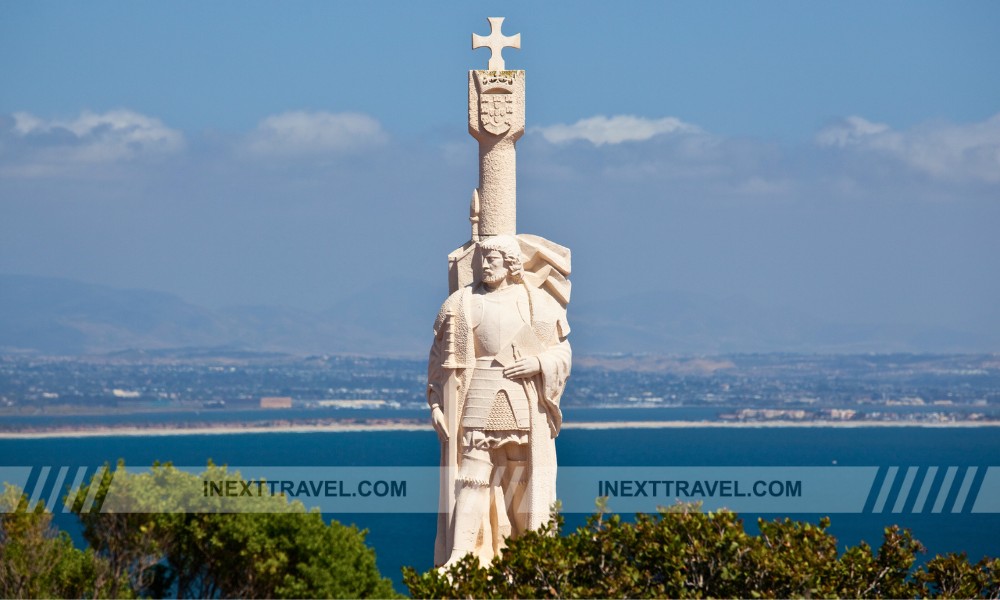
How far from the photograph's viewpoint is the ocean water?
62594mm

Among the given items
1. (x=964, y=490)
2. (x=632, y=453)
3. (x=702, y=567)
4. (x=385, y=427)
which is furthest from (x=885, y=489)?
(x=385, y=427)

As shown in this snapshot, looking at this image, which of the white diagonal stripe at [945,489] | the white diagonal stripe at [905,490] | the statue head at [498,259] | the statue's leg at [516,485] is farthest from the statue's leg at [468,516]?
the white diagonal stripe at [905,490]

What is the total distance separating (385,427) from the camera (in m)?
157

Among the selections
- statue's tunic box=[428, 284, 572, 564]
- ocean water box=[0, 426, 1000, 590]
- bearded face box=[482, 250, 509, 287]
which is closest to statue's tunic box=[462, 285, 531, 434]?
statue's tunic box=[428, 284, 572, 564]

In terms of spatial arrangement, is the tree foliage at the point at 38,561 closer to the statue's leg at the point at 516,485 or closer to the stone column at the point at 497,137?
the statue's leg at the point at 516,485

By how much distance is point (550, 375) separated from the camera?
60.9 feet

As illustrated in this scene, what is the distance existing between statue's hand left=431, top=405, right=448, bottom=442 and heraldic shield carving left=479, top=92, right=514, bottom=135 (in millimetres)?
2927

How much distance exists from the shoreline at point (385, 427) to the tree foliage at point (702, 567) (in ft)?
394

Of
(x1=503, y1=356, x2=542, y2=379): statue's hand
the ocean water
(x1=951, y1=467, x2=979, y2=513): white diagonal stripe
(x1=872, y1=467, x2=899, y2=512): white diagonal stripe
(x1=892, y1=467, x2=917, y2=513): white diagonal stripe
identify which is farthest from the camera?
(x1=872, y1=467, x2=899, y2=512): white diagonal stripe

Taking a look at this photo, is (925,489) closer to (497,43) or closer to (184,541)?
(184,541)

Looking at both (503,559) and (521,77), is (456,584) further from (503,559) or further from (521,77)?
(521,77)

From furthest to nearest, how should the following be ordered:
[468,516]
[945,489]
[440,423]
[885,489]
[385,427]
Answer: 1. [385,427]
2. [885,489]
3. [945,489]
4. [440,423]
5. [468,516]

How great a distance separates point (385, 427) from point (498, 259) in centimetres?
13929

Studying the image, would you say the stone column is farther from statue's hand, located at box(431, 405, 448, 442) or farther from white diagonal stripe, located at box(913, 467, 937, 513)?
white diagonal stripe, located at box(913, 467, 937, 513)
